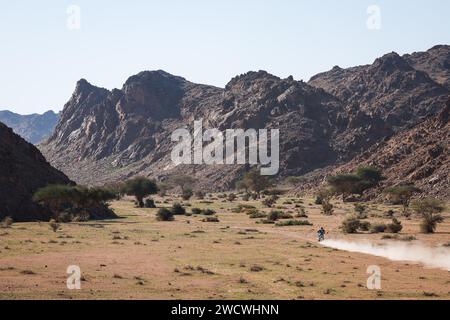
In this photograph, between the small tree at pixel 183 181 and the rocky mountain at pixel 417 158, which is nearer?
the rocky mountain at pixel 417 158

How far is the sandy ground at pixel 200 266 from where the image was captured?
24406 millimetres

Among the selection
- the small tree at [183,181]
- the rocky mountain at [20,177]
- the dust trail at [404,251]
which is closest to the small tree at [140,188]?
the rocky mountain at [20,177]

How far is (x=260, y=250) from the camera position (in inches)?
1590

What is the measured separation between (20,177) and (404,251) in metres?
45.2

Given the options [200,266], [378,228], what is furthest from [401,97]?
[200,266]

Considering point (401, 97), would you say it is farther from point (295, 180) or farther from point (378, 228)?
point (378, 228)

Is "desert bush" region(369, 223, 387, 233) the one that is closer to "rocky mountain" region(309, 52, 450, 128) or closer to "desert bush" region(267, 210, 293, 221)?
"desert bush" region(267, 210, 293, 221)

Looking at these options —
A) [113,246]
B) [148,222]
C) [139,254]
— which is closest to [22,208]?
[148,222]

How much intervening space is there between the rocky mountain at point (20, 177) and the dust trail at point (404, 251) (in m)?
34.4

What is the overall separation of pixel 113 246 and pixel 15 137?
37128 mm

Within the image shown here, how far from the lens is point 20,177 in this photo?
69.2 m

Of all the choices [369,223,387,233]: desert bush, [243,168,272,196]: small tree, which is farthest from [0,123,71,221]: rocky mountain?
[243,168,272,196]: small tree

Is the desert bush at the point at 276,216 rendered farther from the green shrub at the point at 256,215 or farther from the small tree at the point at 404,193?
the small tree at the point at 404,193
